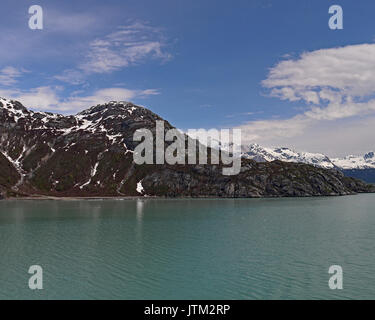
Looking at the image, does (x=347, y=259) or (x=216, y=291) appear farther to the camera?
(x=347, y=259)

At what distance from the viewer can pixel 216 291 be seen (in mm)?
49844

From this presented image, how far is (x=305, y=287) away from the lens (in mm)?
50750

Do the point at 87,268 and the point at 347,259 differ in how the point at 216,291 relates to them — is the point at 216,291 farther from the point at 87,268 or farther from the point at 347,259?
the point at 347,259

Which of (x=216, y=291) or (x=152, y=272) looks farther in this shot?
(x=152, y=272)
